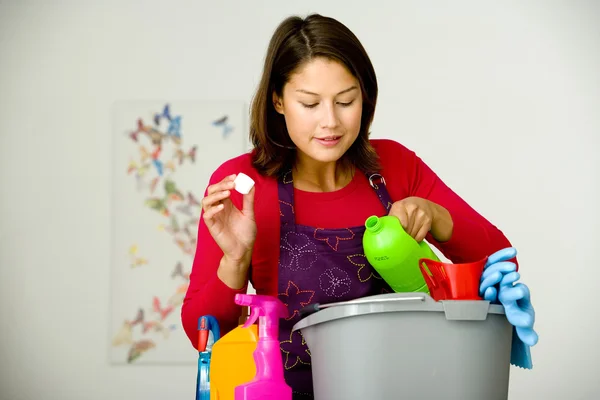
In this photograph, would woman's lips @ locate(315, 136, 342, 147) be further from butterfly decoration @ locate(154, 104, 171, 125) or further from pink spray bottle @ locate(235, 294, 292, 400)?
butterfly decoration @ locate(154, 104, 171, 125)

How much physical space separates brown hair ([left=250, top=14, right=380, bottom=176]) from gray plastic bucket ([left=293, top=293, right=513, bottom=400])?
605mm

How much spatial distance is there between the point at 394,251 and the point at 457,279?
18 cm

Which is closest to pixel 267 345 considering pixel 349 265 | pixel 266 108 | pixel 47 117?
pixel 349 265

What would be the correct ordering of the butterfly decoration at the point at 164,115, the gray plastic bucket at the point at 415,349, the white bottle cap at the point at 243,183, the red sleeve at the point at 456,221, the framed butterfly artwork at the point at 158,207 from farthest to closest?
the butterfly decoration at the point at 164,115 < the framed butterfly artwork at the point at 158,207 < the red sleeve at the point at 456,221 < the white bottle cap at the point at 243,183 < the gray plastic bucket at the point at 415,349

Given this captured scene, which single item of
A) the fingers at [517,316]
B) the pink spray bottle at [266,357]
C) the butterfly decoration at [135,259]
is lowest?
the butterfly decoration at [135,259]

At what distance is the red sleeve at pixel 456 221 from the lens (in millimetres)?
1474

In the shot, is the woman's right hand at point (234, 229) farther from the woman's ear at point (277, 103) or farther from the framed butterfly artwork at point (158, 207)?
the framed butterfly artwork at point (158, 207)

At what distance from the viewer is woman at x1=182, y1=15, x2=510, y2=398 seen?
1.38m

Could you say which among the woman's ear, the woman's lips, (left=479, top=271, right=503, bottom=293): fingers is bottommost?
(left=479, top=271, right=503, bottom=293): fingers

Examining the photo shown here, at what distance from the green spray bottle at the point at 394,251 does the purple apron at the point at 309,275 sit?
20 centimetres

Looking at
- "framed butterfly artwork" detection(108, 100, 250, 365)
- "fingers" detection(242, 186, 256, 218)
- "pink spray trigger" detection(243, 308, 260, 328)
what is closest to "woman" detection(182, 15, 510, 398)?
"fingers" detection(242, 186, 256, 218)

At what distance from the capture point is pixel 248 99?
4102 mm

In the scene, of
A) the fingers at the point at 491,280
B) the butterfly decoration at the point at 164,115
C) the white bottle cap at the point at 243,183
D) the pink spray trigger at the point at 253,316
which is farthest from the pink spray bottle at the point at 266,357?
the butterfly decoration at the point at 164,115

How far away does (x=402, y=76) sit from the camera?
4.10 meters
